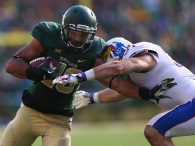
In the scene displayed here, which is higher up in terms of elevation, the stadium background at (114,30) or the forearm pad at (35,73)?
the forearm pad at (35,73)

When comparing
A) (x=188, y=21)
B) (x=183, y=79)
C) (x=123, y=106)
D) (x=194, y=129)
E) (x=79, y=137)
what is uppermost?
(x=183, y=79)

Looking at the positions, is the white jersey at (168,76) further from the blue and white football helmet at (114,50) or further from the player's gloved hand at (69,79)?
the player's gloved hand at (69,79)

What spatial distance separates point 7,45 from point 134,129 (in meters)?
4.77

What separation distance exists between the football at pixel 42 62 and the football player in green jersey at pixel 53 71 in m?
0.04

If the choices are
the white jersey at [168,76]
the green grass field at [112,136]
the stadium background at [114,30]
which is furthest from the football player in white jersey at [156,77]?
the stadium background at [114,30]

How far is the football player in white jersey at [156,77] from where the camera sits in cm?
375

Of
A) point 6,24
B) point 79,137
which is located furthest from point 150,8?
point 79,137

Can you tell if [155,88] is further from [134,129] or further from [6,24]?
[6,24]

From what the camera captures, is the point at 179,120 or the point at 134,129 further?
the point at 134,129

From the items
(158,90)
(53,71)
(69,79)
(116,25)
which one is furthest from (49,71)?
(116,25)

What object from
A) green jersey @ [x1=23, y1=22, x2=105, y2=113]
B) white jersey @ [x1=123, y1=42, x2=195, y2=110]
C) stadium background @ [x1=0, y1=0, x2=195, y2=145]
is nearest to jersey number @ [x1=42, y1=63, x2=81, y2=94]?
green jersey @ [x1=23, y1=22, x2=105, y2=113]

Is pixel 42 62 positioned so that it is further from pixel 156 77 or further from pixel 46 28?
pixel 156 77

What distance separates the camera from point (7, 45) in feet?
39.3

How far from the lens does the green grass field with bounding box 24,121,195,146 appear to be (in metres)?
7.29
